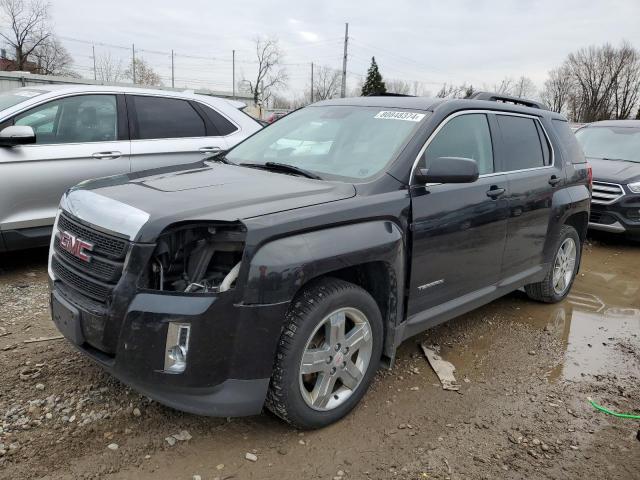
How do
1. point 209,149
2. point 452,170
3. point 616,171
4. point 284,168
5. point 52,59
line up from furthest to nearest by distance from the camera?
point 52,59 → point 616,171 → point 209,149 → point 284,168 → point 452,170

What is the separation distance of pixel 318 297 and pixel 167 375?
2.63 feet

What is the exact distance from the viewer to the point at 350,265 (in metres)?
2.76

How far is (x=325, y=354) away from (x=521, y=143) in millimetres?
2698

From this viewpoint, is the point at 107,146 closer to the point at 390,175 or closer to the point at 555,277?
the point at 390,175

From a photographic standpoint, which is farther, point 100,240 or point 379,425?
point 379,425

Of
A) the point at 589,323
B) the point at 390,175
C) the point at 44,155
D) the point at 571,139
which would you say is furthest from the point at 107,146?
the point at 589,323

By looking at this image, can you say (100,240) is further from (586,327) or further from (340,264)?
(586,327)

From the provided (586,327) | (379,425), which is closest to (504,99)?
(586,327)

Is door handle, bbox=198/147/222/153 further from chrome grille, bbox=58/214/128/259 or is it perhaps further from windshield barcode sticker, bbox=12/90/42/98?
chrome grille, bbox=58/214/128/259

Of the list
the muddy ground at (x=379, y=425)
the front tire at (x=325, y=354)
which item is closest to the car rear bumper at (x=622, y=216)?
the muddy ground at (x=379, y=425)

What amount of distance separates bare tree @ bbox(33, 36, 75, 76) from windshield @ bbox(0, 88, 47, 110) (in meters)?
50.2

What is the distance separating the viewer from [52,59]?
52312 millimetres

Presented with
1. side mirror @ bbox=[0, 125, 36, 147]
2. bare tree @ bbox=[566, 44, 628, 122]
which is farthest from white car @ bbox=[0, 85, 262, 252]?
bare tree @ bbox=[566, 44, 628, 122]

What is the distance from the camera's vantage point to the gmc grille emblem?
2.65 m
